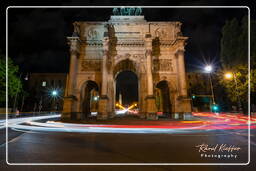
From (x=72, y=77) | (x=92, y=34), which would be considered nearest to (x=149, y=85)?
(x=72, y=77)

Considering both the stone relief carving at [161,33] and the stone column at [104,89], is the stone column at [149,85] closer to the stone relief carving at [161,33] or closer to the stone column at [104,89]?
the stone relief carving at [161,33]

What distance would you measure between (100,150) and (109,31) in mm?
22593

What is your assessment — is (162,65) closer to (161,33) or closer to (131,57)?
(131,57)

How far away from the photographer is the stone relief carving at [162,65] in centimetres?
2431

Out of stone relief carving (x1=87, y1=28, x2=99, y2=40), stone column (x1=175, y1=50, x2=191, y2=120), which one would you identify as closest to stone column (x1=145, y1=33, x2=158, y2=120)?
stone column (x1=175, y1=50, x2=191, y2=120)

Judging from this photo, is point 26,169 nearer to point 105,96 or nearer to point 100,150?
point 100,150

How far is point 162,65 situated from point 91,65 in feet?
40.2

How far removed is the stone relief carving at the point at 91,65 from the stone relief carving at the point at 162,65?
9.68 metres

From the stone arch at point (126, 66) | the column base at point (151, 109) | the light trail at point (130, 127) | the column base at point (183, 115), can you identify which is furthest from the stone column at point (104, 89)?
the column base at point (183, 115)

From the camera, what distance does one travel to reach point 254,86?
19766 mm

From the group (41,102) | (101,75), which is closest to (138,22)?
(101,75)

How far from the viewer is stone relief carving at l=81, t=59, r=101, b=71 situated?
24.4m

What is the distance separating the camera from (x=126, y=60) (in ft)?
83.0

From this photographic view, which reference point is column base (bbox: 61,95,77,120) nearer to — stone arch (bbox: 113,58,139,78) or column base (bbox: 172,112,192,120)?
stone arch (bbox: 113,58,139,78)
